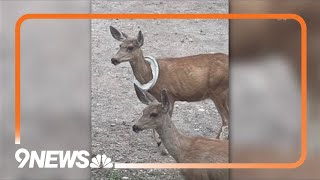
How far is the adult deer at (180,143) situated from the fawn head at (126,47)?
0.20 meters

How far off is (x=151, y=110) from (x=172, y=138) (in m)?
0.24

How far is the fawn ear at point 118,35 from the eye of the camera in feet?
13.1

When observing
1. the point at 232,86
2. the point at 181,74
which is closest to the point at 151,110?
the point at 181,74

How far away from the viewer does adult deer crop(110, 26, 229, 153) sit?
13.1 feet

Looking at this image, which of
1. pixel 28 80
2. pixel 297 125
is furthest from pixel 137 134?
pixel 297 125

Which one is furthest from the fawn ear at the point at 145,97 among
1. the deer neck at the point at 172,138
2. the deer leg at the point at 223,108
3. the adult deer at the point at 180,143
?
the deer leg at the point at 223,108

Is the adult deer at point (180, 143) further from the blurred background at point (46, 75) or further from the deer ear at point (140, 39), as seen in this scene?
the blurred background at point (46, 75)

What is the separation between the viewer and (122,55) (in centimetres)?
405

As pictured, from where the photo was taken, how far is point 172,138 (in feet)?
13.4

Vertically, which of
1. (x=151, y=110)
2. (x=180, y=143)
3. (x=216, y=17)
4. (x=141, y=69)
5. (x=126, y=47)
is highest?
(x=216, y=17)

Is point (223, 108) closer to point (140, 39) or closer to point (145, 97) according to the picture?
point (145, 97)

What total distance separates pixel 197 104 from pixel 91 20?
0.89m

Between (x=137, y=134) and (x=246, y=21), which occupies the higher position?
(x=246, y=21)
